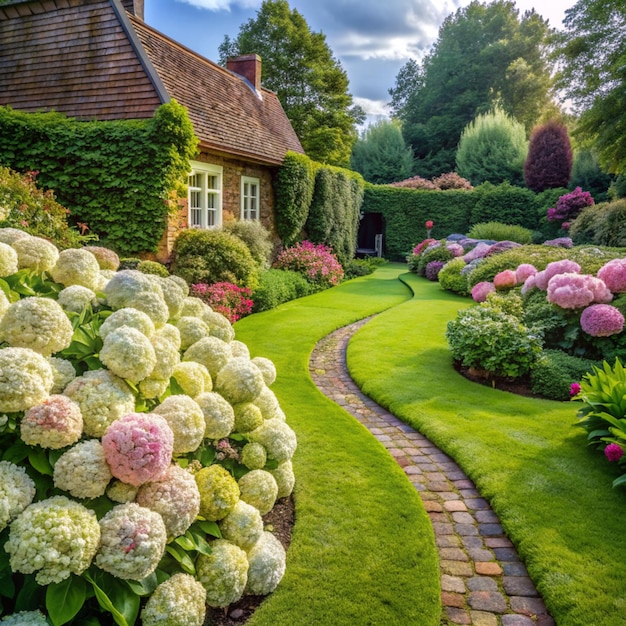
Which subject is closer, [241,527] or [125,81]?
[241,527]

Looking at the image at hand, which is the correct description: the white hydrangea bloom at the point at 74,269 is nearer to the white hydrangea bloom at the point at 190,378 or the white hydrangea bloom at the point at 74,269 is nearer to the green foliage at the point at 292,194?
the white hydrangea bloom at the point at 190,378

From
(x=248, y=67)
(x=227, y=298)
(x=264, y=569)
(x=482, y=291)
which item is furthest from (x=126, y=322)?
(x=248, y=67)

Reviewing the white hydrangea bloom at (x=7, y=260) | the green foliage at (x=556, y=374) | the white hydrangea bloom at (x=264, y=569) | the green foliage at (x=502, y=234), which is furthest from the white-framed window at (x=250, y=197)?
the white hydrangea bloom at (x=264, y=569)

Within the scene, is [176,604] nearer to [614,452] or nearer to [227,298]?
[614,452]

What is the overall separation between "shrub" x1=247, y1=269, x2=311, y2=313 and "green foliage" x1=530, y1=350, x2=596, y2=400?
672 centimetres

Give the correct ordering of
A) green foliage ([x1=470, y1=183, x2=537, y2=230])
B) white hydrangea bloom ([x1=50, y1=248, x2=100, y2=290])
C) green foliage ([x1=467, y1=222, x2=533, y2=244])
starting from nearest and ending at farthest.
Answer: white hydrangea bloom ([x1=50, y1=248, x2=100, y2=290]) → green foliage ([x1=467, y1=222, x2=533, y2=244]) → green foliage ([x1=470, y1=183, x2=537, y2=230])

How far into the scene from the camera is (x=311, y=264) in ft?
55.0

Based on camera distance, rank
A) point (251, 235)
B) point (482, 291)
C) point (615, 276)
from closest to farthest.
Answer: point (615, 276)
point (482, 291)
point (251, 235)

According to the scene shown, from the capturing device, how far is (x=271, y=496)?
141 inches

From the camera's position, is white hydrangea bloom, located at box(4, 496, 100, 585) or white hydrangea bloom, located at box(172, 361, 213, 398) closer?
white hydrangea bloom, located at box(4, 496, 100, 585)

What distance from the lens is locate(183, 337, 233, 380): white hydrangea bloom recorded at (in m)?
3.82

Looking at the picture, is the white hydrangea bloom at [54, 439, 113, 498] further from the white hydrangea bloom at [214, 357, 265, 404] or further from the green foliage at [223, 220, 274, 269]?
the green foliage at [223, 220, 274, 269]

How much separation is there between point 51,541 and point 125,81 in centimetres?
1183

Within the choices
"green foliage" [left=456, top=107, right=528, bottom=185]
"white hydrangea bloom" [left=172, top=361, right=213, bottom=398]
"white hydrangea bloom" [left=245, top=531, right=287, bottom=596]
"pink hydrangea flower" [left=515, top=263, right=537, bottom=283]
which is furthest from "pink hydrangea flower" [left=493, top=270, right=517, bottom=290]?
"green foliage" [left=456, top=107, right=528, bottom=185]
